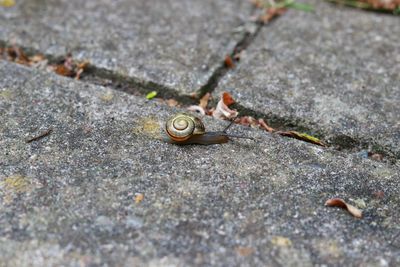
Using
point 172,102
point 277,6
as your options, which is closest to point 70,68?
point 172,102

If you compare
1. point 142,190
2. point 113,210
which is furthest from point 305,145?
point 113,210

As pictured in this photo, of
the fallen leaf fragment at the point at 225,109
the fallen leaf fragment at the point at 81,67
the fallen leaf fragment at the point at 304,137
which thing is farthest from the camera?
the fallen leaf fragment at the point at 81,67

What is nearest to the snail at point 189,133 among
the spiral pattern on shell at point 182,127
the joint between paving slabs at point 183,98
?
the spiral pattern on shell at point 182,127

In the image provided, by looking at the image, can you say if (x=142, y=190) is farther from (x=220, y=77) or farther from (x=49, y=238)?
(x=220, y=77)

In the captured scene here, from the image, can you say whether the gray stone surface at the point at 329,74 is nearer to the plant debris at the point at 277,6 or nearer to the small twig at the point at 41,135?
the plant debris at the point at 277,6

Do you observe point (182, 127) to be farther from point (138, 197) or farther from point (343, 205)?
point (343, 205)

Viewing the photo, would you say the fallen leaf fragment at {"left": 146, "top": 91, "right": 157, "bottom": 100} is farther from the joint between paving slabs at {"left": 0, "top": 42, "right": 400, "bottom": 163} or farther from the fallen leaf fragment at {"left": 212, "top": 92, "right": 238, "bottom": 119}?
the fallen leaf fragment at {"left": 212, "top": 92, "right": 238, "bottom": 119}
